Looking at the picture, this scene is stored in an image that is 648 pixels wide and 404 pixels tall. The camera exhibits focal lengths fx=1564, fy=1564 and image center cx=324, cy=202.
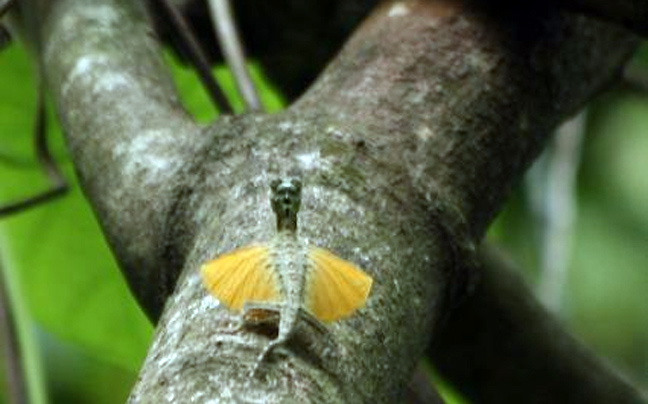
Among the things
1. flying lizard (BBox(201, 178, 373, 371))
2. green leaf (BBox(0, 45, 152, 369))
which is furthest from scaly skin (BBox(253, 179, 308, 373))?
green leaf (BBox(0, 45, 152, 369))

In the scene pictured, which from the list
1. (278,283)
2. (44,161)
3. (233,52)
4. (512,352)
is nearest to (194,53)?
(233,52)

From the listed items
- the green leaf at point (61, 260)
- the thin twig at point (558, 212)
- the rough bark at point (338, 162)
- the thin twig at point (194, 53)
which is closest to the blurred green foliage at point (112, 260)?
the green leaf at point (61, 260)

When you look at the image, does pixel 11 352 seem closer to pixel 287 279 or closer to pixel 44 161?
pixel 44 161

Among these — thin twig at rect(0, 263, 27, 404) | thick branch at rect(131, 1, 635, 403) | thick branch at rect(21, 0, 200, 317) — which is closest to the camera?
thick branch at rect(131, 1, 635, 403)

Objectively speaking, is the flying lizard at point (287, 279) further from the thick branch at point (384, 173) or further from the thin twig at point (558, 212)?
the thin twig at point (558, 212)

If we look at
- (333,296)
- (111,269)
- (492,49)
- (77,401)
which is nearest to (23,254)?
(111,269)

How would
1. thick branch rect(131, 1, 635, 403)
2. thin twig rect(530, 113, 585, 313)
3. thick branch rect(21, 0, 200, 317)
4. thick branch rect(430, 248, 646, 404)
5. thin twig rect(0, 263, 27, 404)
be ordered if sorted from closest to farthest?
thick branch rect(131, 1, 635, 403) < thick branch rect(21, 0, 200, 317) < thin twig rect(0, 263, 27, 404) < thick branch rect(430, 248, 646, 404) < thin twig rect(530, 113, 585, 313)

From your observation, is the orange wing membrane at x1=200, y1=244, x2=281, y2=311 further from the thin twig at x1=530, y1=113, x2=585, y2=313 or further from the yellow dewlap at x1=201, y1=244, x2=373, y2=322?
the thin twig at x1=530, y1=113, x2=585, y2=313
